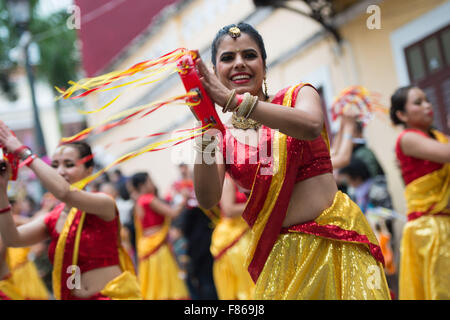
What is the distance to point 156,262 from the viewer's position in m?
7.40

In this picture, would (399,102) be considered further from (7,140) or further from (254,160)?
(7,140)

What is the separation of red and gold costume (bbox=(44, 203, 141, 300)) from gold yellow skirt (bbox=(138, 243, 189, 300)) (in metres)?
3.57

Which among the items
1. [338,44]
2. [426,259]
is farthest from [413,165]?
[338,44]

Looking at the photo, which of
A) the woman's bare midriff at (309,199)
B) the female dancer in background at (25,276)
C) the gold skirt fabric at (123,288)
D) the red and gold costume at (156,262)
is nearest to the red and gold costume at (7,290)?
the gold skirt fabric at (123,288)

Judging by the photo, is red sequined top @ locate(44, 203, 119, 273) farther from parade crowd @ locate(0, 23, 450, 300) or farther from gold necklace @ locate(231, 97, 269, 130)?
gold necklace @ locate(231, 97, 269, 130)

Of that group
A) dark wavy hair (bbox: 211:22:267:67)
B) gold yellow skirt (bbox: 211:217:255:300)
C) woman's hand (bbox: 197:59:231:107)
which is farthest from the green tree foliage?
woman's hand (bbox: 197:59:231:107)

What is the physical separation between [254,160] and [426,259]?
2082 mm

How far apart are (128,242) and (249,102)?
7.20 meters

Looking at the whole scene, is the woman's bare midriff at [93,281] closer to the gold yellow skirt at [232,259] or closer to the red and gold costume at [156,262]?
the gold yellow skirt at [232,259]

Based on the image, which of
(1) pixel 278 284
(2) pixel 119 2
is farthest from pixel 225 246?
(2) pixel 119 2

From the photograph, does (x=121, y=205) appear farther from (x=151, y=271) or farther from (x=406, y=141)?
(x=406, y=141)

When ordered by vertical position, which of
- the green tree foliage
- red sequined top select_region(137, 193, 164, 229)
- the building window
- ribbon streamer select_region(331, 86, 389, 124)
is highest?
the green tree foliage

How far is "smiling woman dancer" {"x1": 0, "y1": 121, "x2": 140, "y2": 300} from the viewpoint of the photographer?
11.7 ft
